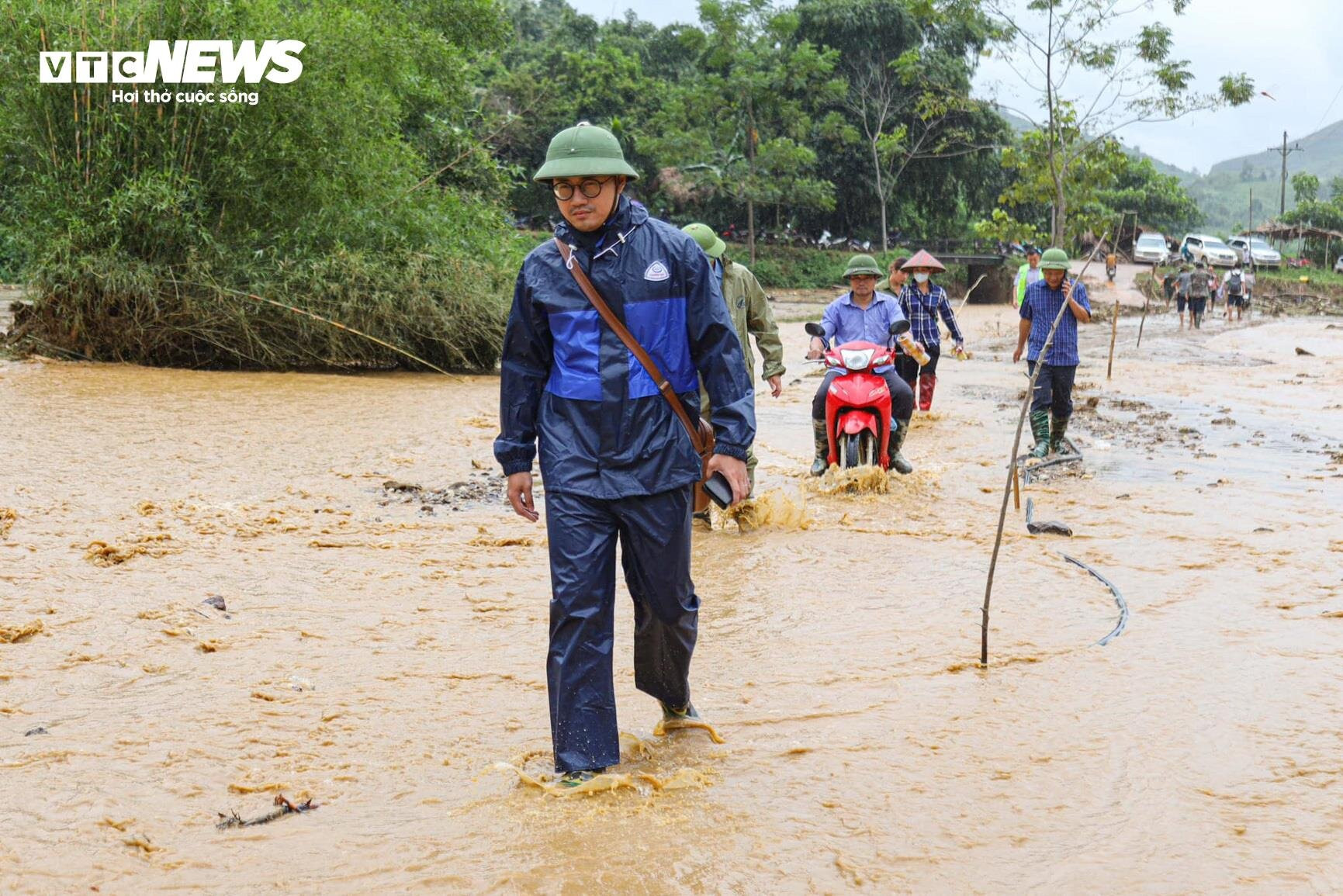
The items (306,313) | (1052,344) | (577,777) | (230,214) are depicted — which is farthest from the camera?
(230,214)

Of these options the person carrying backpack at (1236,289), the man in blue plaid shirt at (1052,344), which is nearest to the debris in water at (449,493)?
the man in blue plaid shirt at (1052,344)

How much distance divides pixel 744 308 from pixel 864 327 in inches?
79.2

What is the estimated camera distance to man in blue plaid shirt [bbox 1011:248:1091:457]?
995 centimetres

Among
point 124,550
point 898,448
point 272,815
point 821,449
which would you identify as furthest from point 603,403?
point 898,448

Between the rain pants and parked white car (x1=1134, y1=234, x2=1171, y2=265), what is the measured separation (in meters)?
49.6

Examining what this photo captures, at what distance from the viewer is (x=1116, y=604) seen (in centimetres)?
613

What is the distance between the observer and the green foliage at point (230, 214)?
1439cm

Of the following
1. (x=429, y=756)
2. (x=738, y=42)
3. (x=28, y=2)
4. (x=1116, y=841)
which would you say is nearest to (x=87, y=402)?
(x=28, y=2)

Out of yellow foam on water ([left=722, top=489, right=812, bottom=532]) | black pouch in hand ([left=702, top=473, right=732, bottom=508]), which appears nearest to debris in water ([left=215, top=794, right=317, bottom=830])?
black pouch in hand ([left=702, top=473, right=732, bottom=508])

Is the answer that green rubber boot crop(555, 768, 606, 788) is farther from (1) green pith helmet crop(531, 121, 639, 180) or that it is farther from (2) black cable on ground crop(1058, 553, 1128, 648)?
(2) black cable on ground crop(1058, 553, 1128, 648)

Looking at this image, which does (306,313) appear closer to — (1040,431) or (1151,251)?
(1040,431)

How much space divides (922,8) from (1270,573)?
766 inches

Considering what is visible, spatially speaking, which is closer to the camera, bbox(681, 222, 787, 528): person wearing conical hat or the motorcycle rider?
bbox(681, 222, 787, 528): person wearing conical hat

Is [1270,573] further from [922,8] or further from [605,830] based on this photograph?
[922,8]
